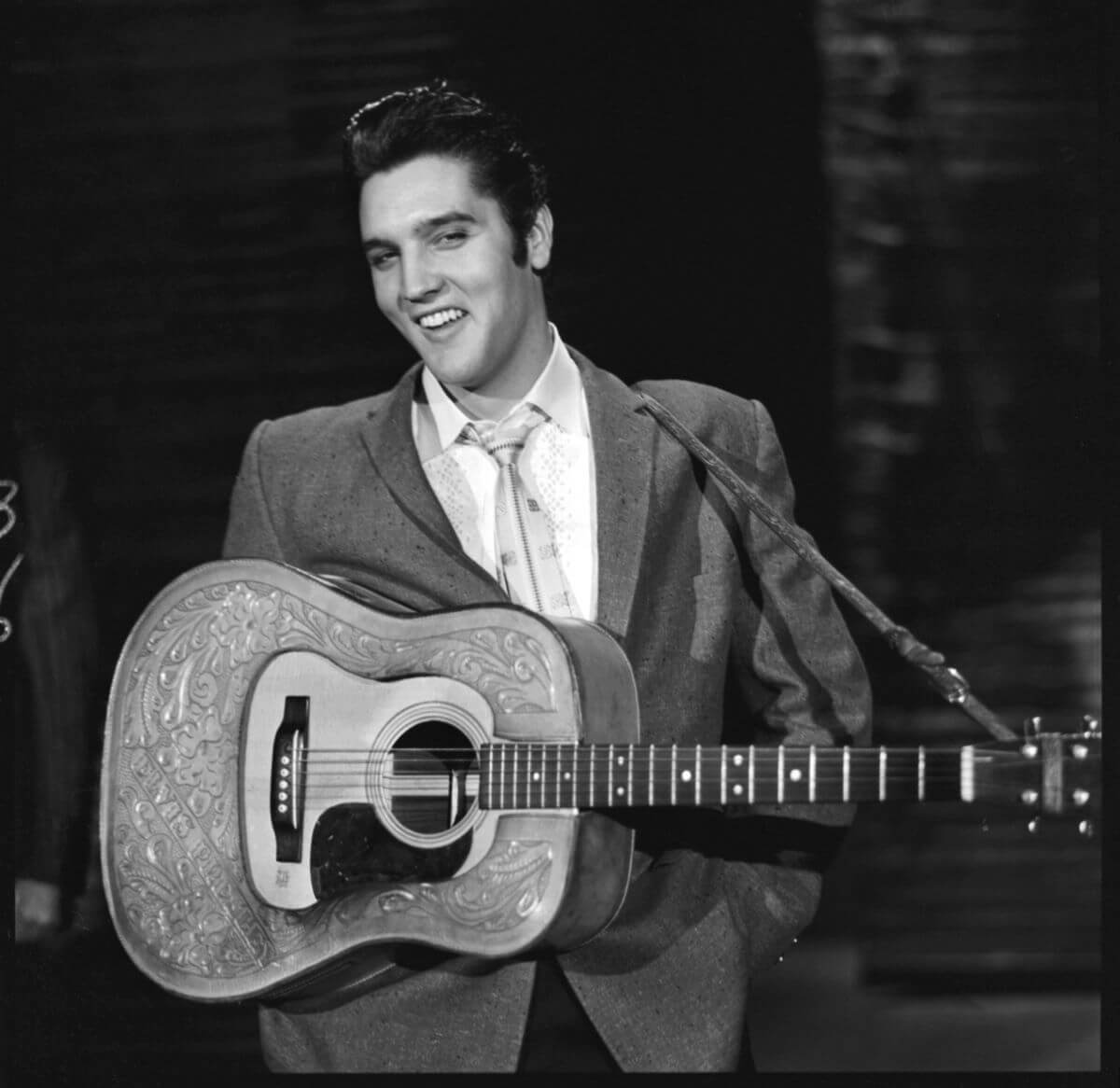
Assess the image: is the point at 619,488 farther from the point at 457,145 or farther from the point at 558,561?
the point at 457,145

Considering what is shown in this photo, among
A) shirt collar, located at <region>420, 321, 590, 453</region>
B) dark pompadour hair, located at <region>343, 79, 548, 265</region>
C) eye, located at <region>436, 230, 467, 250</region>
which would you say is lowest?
shirt collar, located at <region>420, 321, 590, 453</region>

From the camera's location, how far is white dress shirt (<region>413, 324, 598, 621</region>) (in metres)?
2.43

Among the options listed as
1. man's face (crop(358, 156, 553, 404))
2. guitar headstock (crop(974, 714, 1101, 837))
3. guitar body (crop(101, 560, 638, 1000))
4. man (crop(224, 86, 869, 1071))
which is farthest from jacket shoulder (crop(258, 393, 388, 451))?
guitar headstock (crop(974, 714, 1101, 837))

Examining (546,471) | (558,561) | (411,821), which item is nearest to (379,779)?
(411,821)

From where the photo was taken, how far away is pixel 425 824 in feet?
7.42

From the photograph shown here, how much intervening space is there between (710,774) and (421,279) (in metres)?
0.90

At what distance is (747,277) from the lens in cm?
254

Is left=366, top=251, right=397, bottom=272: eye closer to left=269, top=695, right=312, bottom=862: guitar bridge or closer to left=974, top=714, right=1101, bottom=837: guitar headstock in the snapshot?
left=269, top=695, right=312, bottom=862: guitar bridge

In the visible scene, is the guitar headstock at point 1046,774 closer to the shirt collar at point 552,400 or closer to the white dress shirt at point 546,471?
the white dress shirt at point 546,471

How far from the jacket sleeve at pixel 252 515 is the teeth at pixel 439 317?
0.35 metres

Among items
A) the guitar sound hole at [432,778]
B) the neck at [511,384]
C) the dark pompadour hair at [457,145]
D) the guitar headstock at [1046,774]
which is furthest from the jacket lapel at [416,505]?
the guitar headstock at [1046,774]

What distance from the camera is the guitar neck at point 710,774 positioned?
2039 mm

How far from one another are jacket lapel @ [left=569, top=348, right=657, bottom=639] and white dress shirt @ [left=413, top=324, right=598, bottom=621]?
0.02 metres

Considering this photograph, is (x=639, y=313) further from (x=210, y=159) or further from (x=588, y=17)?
(x=210, y=159)
